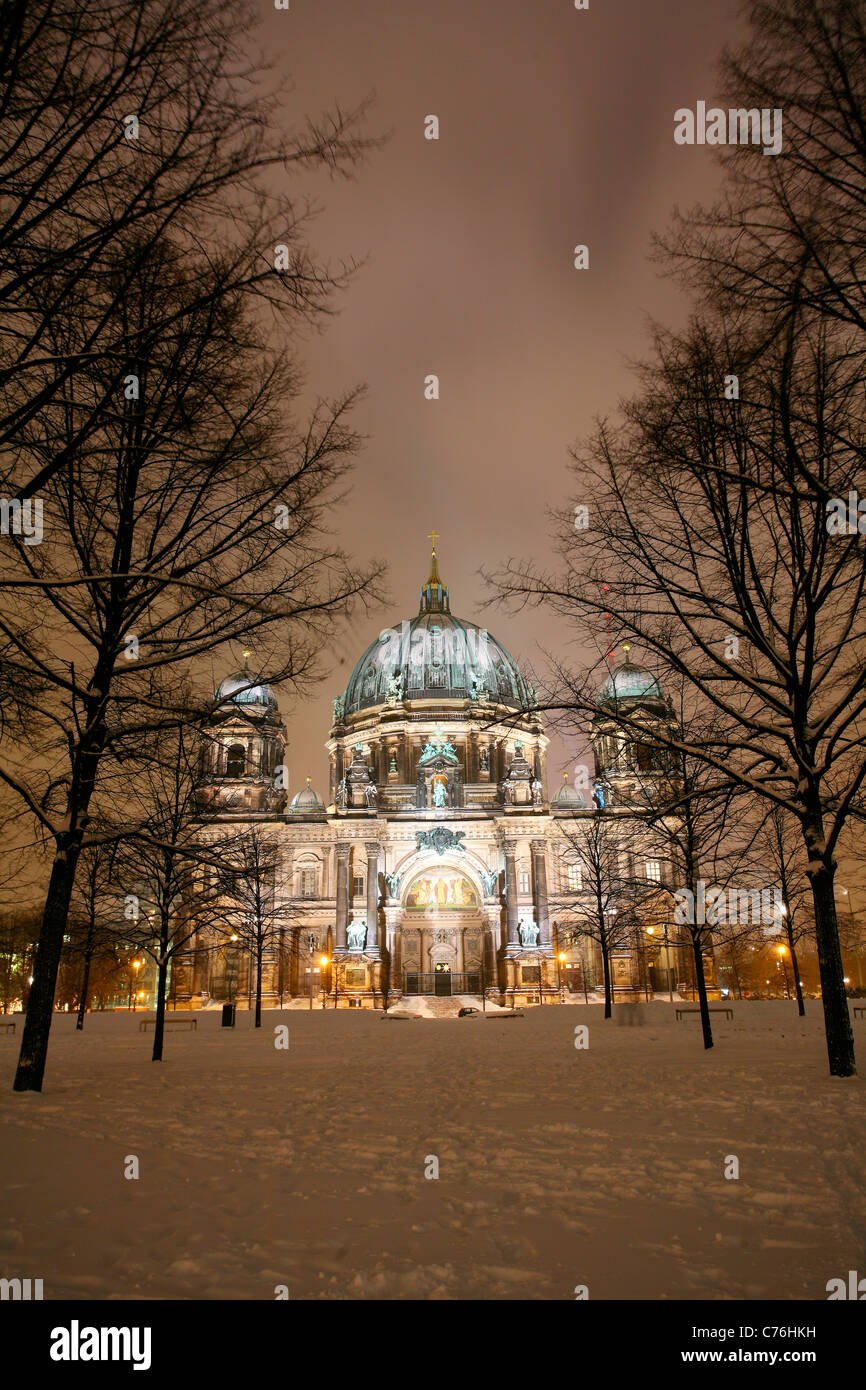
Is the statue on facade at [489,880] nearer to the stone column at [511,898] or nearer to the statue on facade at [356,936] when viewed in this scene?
the stone column at [511,898]

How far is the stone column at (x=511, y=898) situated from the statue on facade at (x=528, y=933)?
1.22 ft

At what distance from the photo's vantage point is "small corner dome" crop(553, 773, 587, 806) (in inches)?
2818

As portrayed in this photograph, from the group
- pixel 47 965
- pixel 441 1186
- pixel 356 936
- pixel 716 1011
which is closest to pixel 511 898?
pixel 356 936

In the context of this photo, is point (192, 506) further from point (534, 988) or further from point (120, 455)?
point (534, 988)

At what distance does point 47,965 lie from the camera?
12352 mm

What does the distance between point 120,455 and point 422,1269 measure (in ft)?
35.2

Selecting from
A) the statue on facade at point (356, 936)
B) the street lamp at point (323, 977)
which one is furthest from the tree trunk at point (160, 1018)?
the statue on facade at point (356, 936)

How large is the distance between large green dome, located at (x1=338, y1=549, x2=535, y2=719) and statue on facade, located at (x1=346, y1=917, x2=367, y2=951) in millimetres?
20932

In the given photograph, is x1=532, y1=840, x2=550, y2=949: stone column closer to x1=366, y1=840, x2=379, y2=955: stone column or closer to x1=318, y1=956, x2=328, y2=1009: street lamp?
x1=366, y1=840, x2=379, y2=955: stone column

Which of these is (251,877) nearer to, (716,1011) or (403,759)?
(716,1011)

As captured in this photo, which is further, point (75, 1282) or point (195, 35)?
point (195, 35)

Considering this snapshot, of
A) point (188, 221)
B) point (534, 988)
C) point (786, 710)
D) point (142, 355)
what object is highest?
point (188, 221)

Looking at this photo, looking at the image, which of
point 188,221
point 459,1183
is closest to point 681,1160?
point 459,1183

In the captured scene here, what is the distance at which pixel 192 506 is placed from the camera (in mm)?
13109
